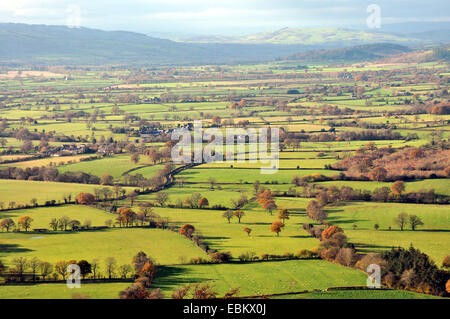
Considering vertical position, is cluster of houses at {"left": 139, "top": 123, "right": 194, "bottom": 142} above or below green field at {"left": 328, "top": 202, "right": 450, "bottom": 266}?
above

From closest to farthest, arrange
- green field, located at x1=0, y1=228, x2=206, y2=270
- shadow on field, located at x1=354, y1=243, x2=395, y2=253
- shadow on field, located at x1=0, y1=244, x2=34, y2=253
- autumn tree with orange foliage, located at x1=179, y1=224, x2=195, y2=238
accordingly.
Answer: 1. green field, located at x1=0, y1=228, x2=206, y2=270
2. shadow on field, located at x1=0, y1=244, x2=34, y2=253
3. shadow on field, located at x1=354, y1=243, x2=395, y2=253
4. autumn tree with orange foliage, located at x1=179, y1=224, x2=195, y2=238

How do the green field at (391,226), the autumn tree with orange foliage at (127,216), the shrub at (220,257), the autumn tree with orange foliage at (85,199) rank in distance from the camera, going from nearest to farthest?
the shrub at (220,257) < the green field at (391,226) < the autumn tree with orange foliage at (127,216) < the autumn tree with orange foliage at (85,199)

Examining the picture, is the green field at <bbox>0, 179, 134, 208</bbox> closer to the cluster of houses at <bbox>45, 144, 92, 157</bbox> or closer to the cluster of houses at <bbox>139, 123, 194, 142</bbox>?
the cluster of houses at <bbox>45, 144, 92, 157</bbox>

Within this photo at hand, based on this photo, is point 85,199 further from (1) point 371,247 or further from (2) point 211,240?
(1) point 371,247

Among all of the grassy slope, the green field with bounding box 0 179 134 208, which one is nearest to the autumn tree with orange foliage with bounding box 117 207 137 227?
the green field with bounding box 0 179 134 208

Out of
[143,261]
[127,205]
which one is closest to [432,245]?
[143,261]

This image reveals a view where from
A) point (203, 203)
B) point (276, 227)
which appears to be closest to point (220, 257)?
point (276, 227)

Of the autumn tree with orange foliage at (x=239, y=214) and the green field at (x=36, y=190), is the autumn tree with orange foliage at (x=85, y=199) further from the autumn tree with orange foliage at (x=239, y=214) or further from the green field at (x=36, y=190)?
the autumn tree with orange foliage at (x=239, y=214)

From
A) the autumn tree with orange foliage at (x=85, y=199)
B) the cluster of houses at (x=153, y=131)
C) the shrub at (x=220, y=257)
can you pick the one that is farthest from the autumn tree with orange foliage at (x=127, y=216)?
the cluster of houses at (x=153, y=131)

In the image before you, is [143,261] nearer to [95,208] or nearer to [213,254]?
[213,254]
